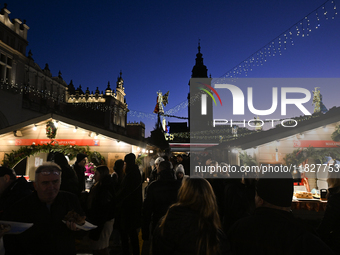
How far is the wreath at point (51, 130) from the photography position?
974 cm

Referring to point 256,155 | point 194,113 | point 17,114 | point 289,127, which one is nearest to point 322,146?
point 289,127

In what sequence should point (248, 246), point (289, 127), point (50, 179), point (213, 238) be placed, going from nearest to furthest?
point (248, 246), point (213, 238), point (50, 179), point (289, 127)

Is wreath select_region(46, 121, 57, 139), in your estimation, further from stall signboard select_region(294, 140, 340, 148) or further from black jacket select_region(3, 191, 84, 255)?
stall signboard select_region(294, 140, 340, 148)

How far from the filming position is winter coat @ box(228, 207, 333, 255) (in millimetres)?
1463

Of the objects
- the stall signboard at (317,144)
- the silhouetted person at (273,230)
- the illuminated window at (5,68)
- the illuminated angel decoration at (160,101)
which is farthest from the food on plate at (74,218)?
the illuminated angel decoration at (160,101)

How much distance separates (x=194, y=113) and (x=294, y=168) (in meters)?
39.7

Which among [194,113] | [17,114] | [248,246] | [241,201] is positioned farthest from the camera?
[194,113]

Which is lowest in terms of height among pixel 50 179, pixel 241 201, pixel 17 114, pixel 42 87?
pixel 241 201

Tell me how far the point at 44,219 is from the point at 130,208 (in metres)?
2.37

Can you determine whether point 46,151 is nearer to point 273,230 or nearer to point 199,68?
point 273,230

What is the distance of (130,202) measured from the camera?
445cm

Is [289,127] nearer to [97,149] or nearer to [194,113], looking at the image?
[97,149]

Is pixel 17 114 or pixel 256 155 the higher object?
pixel 17 114

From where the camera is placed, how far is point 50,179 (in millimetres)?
2328
